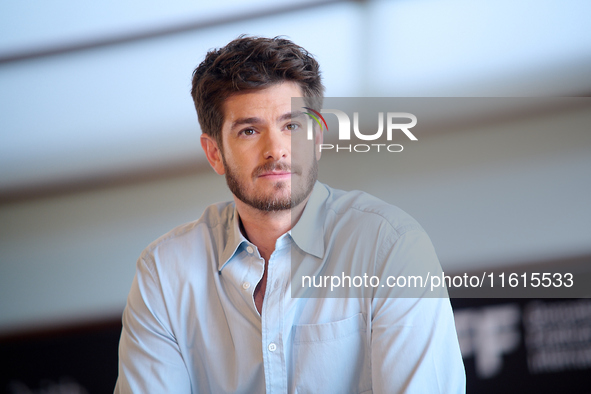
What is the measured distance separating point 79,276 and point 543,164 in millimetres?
2004

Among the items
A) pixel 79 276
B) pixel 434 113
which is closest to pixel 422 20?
pixel 434 113

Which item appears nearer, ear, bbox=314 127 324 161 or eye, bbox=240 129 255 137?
eye, bbox=240 129 255 137

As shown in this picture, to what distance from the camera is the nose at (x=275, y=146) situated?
151cm

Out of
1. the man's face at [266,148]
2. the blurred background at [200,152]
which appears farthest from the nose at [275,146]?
the blurred background at [200,152]

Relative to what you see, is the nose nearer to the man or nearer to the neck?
the man

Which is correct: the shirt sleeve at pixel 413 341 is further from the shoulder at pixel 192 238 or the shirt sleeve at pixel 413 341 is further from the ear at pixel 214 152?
the ear at pixel 214 152

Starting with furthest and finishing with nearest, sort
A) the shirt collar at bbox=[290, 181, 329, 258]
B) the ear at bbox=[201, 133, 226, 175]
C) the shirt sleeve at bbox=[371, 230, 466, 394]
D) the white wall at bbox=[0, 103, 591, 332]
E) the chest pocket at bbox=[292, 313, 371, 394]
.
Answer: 1. the white wall at bbox=[0, 103, 591, 332]
2. the ear at bbox=[201, 133, 226, 175]
3. the shirt collar at bbox=[290, 181, 329, 258]
4. the chest pocket at bbox=[292, 313, 371, 394]
5. the shirt sleeve at bbox=[371, 230, 466, 394]

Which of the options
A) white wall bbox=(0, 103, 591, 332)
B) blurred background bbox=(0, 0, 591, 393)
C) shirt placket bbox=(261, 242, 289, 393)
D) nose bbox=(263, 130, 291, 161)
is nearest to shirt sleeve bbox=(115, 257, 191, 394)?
shirt placket bbox=(261, 242, 289, 393)

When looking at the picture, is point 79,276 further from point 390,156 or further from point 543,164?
point 543,164

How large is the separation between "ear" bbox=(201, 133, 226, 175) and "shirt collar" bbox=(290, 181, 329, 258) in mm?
341

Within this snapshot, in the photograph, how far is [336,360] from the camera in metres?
1.37

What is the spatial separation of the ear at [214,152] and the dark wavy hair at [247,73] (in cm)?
3

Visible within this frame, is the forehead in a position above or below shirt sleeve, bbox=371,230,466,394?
above

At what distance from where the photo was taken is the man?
4.31ft
